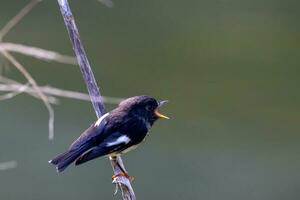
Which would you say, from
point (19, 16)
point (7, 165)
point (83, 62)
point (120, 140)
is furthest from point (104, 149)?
point (7, 165)

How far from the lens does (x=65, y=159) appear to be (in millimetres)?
3748

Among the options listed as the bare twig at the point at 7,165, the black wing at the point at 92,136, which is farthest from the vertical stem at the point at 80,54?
the bare twig at the point at 7,165

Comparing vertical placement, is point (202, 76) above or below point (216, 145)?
above

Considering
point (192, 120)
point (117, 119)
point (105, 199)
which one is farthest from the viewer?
point (192, 120)

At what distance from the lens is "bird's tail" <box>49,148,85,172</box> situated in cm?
372

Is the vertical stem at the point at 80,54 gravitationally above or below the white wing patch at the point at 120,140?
above

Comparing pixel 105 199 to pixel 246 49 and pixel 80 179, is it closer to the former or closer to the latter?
pixel 80 179

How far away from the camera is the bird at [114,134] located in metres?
3.79

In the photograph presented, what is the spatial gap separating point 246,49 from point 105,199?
1712mm

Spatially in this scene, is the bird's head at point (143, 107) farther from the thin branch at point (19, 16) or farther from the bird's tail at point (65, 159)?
the thin branch at point (19, 16)

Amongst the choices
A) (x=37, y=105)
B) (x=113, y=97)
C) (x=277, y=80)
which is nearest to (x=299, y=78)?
(x=277, y=80)

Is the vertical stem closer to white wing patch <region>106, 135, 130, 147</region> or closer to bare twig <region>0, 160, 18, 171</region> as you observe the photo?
white wing patch <region>106, 135, 130, 147</region>

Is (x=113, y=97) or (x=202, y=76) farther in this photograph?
(x=202, y=76)

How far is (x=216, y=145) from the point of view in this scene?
698cm
